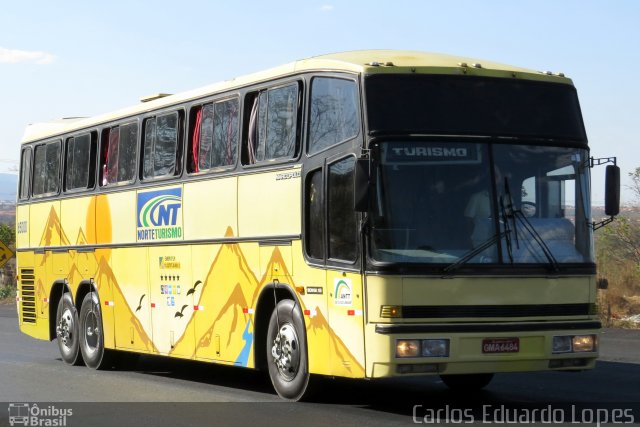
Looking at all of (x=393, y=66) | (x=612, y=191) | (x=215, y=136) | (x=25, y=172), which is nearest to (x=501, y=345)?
(x=612, y=191)

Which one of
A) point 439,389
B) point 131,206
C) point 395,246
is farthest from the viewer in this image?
point 131,206

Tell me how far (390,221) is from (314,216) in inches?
54.4

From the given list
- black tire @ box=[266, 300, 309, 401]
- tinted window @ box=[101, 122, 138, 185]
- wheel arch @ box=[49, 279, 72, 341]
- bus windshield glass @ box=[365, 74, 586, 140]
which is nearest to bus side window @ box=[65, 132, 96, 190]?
tinted window @ box=[101, 122, 138, 185]

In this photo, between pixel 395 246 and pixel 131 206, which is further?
pixel 131 206

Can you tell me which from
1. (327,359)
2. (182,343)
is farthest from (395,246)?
Result: (182,343)

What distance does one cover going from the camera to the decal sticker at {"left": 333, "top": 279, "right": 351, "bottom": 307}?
12.0m

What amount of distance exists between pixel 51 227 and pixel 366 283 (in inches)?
390

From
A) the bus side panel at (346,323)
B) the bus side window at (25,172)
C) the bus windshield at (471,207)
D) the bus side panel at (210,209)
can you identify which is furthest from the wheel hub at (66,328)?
the bus windshield at (471,207)

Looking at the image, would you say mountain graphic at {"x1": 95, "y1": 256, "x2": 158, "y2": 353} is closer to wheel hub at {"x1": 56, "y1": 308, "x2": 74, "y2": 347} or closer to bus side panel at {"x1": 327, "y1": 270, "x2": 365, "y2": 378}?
wheel hub at {"x1": 56, "y1": 308, "x2": 74, "y2": 347}

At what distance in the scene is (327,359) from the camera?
40.5 feet

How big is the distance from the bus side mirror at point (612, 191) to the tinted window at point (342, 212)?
265 cm

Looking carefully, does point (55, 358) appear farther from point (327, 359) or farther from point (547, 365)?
point (547, 365)

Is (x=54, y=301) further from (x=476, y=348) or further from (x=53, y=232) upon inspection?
(x=476, y=348)

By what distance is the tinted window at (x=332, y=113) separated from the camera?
1216 cm
